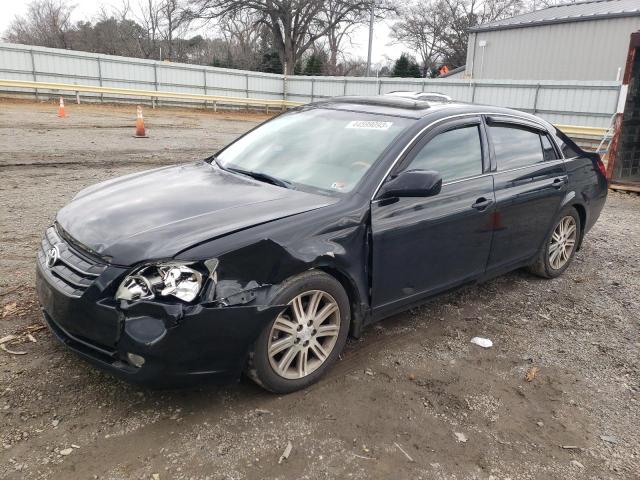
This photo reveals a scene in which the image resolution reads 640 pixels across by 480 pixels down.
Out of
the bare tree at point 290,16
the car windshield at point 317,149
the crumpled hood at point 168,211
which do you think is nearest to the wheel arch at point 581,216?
the car windshield at point 317,149

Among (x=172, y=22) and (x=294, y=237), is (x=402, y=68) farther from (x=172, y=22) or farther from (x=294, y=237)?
(x=294, y=237)

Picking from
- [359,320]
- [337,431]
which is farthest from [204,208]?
[337,431]

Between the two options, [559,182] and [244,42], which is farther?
[244,42]

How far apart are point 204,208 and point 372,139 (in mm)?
1316

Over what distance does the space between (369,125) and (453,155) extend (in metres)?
0.67

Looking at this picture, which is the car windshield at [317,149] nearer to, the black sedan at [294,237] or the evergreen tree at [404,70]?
the black sedan at [294,237]

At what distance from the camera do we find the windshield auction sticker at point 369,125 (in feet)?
12.6

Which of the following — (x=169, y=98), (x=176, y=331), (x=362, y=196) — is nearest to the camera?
(x=176, y=331)

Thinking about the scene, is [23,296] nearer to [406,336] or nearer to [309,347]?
[309,347]

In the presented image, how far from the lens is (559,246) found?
5.29m

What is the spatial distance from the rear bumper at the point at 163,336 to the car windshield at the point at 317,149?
1126 millimetres

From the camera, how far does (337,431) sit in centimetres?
285

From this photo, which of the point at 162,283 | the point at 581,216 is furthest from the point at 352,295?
the point at 581,216

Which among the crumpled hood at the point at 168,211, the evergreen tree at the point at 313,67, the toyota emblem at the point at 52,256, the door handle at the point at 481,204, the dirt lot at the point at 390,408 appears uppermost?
the evergreen tree at the point at 313,67
